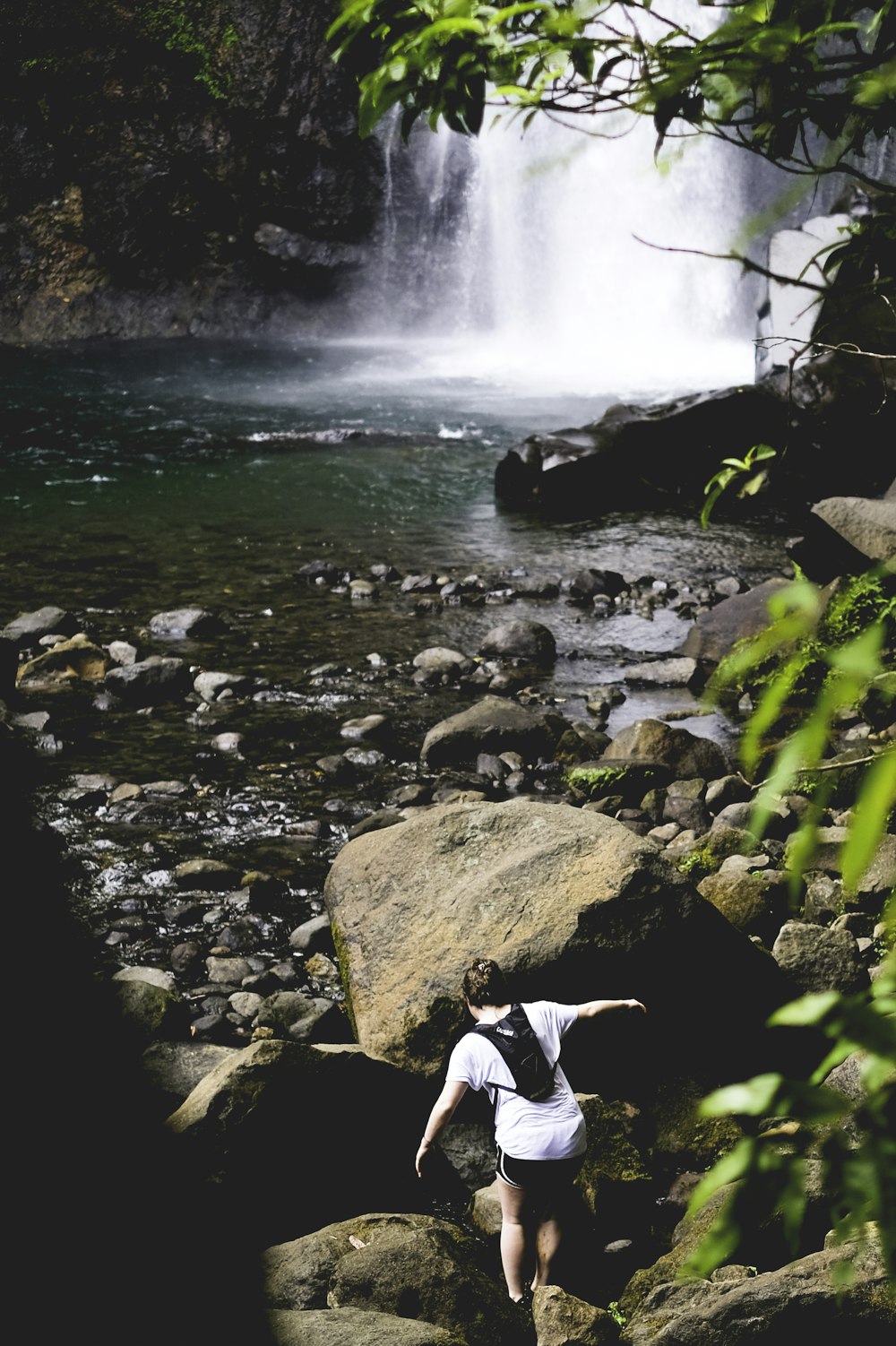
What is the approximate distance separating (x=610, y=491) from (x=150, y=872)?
10.3 m

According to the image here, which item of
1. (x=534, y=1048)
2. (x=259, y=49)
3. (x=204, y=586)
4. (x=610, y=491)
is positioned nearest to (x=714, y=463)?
(x=610, y=491)

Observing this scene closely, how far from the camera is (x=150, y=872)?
670 centimetres

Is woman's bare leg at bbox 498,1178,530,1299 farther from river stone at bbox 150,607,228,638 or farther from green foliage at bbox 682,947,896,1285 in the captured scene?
river stone at bbox 150,607,228,638

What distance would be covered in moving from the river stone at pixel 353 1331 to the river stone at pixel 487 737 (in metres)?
5.08

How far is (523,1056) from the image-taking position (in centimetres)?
400

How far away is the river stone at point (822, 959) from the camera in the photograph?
505 cm

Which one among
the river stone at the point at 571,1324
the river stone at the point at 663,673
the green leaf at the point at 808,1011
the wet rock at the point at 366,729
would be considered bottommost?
the wet rock at the point at 366,729

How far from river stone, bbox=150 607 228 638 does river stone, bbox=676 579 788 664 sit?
4305 millimetres

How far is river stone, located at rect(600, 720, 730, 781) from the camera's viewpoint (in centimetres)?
768

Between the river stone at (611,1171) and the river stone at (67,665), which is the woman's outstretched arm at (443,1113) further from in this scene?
the river stone at (67,665)

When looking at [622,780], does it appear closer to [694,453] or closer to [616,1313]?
[616,1313]

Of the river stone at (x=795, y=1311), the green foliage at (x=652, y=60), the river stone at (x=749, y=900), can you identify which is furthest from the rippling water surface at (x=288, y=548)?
the green foliage at (x=652, y=60)

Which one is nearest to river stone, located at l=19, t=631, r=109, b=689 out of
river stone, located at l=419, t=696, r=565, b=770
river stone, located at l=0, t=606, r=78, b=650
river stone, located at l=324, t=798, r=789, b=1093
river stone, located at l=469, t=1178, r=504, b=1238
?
river stone, located at l=0, t=606, r=78, b=650

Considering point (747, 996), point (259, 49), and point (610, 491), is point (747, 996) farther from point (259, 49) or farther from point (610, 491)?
point (259, 49)
